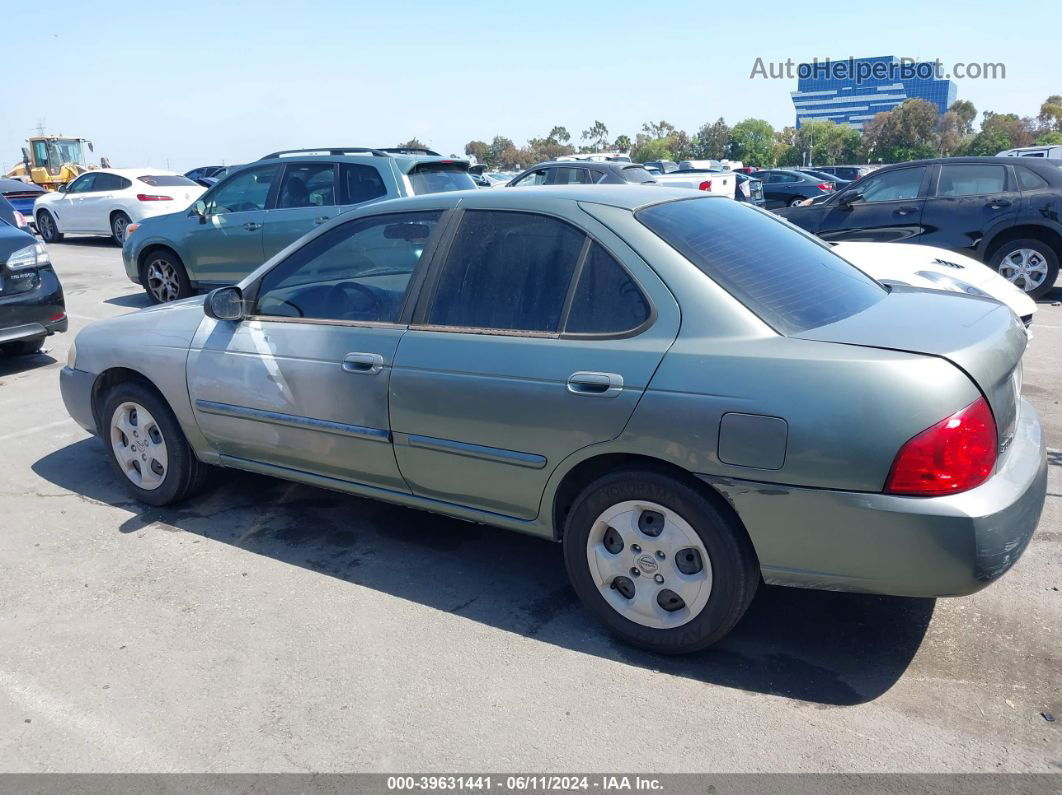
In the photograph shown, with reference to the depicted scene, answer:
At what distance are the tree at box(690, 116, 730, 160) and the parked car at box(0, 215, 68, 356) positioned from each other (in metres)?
77.3

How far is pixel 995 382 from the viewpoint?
117 inches

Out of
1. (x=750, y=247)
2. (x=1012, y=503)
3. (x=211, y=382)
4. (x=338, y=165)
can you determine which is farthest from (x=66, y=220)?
(x=1012, y=503)

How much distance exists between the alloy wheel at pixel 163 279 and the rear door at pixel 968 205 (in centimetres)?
870

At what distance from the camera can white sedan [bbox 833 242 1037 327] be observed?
21.4 feet

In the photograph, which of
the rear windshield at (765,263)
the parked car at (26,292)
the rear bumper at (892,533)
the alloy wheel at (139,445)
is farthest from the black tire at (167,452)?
the parked car at (26,292)

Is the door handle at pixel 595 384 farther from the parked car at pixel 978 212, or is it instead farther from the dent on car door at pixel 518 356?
the parked car at pixel 978 212

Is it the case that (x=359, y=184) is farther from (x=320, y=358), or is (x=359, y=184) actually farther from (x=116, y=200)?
(x=116, y=200)

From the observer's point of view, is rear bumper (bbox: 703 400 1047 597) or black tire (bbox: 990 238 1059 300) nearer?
rear bumper (bbox: 703 400 1047 597)

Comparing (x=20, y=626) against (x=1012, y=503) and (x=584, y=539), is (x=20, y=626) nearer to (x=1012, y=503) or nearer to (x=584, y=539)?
(x=584, y=539)

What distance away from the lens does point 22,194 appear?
22.2m

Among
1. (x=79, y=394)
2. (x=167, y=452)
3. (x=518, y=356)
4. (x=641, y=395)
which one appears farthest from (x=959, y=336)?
(x=79, y=394)

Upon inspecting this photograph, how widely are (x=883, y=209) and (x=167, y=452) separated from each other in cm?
875

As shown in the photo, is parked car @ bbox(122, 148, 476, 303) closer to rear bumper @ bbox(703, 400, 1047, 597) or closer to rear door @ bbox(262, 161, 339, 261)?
rear door @ bbox(262, 161, 339, 261)

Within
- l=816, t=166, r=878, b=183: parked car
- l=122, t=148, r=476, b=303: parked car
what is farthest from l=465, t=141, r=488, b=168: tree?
l=122, t=148, r=476, b=303: parked car
